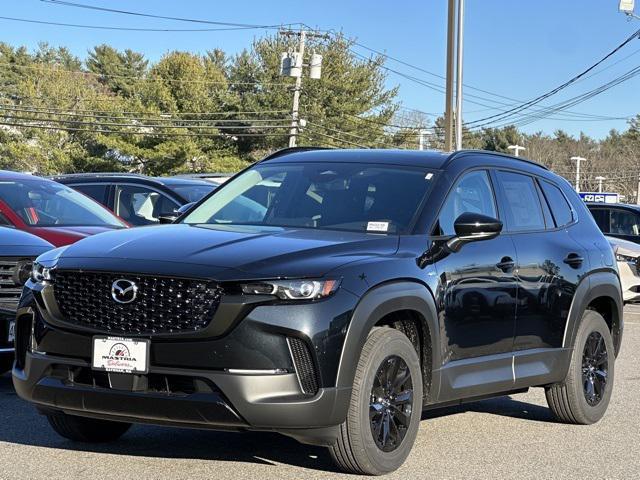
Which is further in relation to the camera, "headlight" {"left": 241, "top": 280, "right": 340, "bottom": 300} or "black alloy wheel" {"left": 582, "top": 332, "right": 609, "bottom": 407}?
"black alloy wheel" {"left": 582, "top": 332, "right": 609, "bottom": 407}

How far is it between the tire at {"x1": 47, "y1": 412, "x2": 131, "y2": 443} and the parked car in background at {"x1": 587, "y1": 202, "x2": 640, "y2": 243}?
565 inches

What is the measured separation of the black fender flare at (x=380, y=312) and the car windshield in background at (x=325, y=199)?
52 cm

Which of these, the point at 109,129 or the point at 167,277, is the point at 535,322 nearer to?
the point at 167,277

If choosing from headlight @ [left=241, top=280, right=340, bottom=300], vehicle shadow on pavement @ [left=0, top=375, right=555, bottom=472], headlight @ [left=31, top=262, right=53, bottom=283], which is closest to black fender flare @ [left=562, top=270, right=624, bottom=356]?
vehicle shadow on pavement @ [left=0, top=375, right=555, bottom=472]

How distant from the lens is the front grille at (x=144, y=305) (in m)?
4.98

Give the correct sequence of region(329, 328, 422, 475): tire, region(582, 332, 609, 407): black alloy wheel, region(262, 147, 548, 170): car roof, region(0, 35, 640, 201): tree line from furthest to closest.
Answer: region(0, 35, 640, 201): tree line → region(582, 332, 609, 407): black alloy wheel → region(262, 147, 548, 170): car roof → region(329, 328, 422, 475): tire

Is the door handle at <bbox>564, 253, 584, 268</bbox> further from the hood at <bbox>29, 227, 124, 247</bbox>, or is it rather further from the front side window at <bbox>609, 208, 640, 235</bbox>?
the front side window at <bbox>609, 208, 640, 235</bbox>

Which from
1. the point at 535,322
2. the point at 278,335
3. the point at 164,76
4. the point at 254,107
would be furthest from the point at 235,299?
the point at 164,76

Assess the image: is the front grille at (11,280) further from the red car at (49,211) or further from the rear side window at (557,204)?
the rear side window at (557,204)

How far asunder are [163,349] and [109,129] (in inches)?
2398

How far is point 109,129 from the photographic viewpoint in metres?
64.3

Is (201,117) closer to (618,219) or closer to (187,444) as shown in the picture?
(618,219)

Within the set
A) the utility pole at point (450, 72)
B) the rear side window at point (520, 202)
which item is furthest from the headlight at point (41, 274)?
the utility pole at point (450, 72)

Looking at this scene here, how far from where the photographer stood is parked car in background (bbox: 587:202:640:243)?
1922cm
